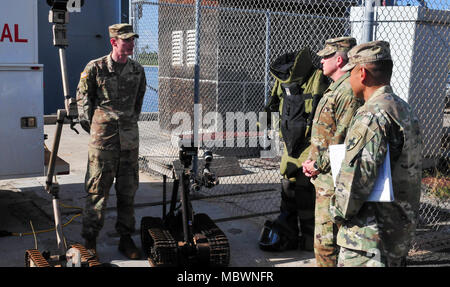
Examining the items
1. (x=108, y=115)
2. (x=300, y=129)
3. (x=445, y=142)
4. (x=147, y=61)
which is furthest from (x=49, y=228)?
(x=445, y=142)

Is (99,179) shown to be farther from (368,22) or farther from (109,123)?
(368,22)

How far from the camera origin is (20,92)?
201 inches

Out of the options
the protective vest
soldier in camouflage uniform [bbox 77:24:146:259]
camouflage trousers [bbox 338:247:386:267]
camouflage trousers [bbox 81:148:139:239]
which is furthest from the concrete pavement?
camouflage trousers [bbox 338:247:386:267]

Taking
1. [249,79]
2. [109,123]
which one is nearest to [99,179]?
[109,123]

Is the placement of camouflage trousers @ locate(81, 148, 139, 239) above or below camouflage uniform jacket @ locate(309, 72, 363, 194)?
below

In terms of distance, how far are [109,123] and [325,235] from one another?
223 centimetres

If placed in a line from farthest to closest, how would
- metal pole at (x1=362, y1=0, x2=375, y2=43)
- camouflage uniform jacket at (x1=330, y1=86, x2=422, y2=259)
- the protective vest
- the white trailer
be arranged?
the white trailer < the protective vest < metal pole at (x1=362, y1=0, x2=375, y2=43) < camouflage uniform jacket at (x1=330, y1=86, x2=422, y2=259)

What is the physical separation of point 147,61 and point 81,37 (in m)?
5.76

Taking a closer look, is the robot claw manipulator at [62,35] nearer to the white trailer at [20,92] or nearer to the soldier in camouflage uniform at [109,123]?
the soldier in camouflage uniform at [109,123]

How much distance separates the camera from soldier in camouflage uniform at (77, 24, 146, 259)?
4605 millimetres

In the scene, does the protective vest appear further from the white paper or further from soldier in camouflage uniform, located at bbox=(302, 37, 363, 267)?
the white paper

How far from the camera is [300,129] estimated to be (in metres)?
4.76

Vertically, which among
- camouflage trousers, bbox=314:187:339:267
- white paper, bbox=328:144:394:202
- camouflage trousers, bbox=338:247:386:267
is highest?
white paper, bbox=328:144:394:202

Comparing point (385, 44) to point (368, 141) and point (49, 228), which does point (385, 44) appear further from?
point (49, 228)
